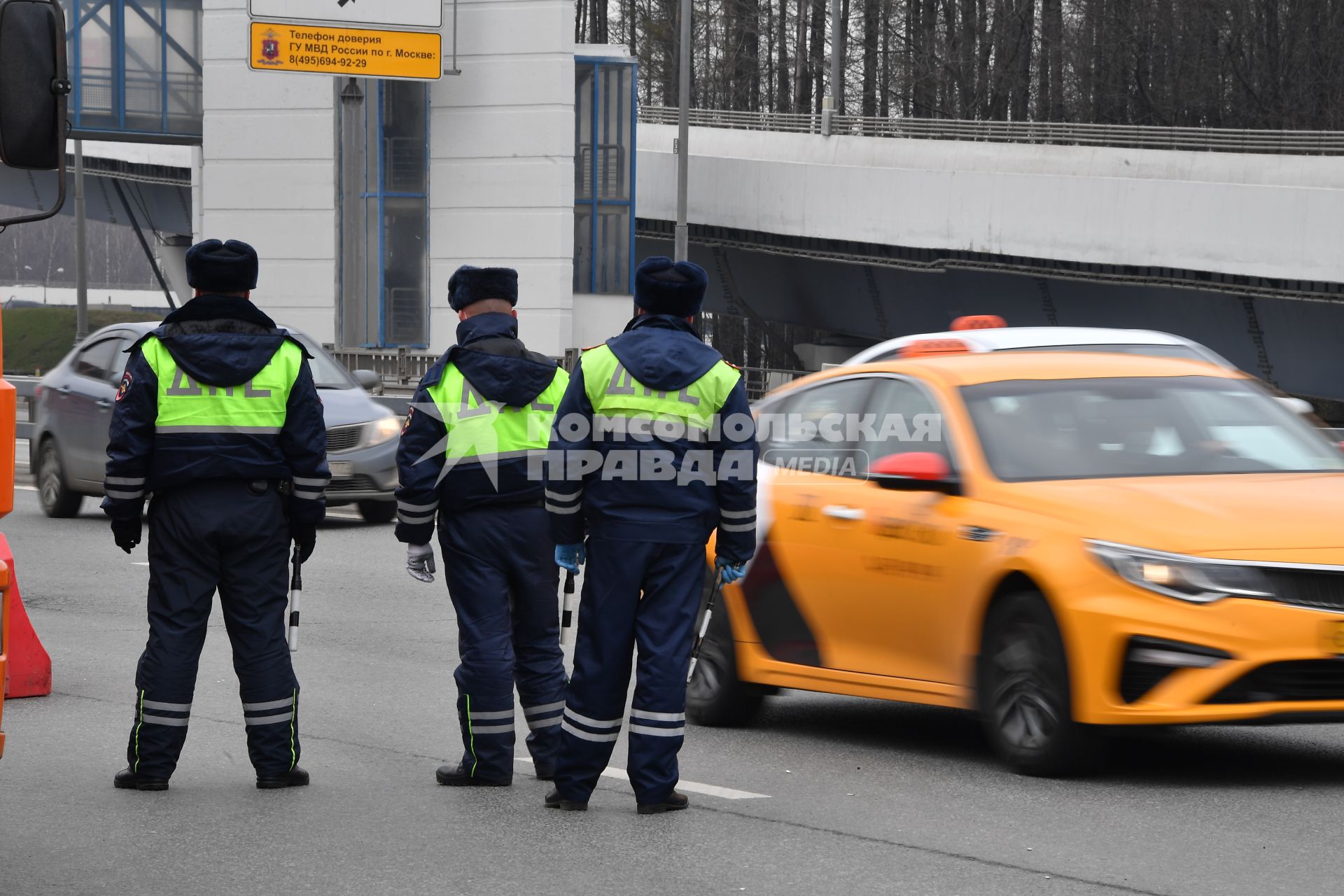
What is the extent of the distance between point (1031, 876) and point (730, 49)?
59.7 meters

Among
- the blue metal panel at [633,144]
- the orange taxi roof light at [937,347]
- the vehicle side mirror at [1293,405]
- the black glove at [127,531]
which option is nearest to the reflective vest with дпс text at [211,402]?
the black glove at [127,531]

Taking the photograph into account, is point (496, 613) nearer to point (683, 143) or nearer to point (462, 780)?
point (462, 780)

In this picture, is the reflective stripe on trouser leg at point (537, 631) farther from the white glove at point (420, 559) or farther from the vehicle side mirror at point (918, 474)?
the vehicle side mirror at point (918, 474)

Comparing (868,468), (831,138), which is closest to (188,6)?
(831,138)

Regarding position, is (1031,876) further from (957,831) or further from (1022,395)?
(1022,395)

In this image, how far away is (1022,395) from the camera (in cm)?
791

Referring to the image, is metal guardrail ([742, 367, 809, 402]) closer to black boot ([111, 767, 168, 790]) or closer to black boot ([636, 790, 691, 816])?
black boot ([111, 767, 168, 790])

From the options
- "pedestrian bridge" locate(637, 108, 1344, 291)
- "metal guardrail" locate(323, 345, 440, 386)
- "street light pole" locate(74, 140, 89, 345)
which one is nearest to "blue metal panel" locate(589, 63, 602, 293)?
"pedestrian bridge" locate(637, 108, 1344, 291)

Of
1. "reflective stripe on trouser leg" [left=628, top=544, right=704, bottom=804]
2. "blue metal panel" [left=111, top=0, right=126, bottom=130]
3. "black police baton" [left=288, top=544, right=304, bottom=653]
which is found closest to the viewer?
"reflective stripe on trouser leg" [left=628, top=544, right=704, bottom=804]

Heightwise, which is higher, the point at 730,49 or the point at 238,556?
the point at 730,49

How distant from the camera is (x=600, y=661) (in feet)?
21.8

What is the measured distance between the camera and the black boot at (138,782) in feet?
23.2

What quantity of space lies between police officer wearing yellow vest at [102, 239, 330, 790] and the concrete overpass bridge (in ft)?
79.9

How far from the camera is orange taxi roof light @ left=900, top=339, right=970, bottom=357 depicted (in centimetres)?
910
